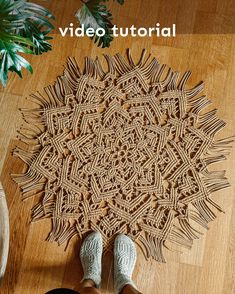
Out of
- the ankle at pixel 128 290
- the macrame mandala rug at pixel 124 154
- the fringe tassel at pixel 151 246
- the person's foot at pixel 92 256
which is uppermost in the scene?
the macrame mandala rug at pixel 124 154

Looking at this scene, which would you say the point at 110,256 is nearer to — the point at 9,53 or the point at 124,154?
the point at 124,154

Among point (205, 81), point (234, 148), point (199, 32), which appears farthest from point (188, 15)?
point (234, 148)

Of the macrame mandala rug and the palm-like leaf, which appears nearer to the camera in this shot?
the palm-like leaf

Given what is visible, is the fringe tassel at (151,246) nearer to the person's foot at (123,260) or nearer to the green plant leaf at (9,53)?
the person's foot at (123,260)

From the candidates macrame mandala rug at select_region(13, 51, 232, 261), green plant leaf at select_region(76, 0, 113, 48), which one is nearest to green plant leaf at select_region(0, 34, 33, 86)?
green plant leaf at select_region(76, 0, 113, 48)

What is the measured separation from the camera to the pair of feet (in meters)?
1.26

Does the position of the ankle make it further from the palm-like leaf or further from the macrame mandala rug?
the palm-like leaf

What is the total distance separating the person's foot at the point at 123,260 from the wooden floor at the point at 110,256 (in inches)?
1.6

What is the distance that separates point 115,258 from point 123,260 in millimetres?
30

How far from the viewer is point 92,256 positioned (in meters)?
1.29

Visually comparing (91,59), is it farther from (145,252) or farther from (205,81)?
(145,252)

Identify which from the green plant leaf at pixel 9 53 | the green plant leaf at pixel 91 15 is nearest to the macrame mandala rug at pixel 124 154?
the green plant leaf at pixel 91 15

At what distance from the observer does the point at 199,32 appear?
1531 mm

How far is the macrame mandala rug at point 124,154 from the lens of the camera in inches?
53.5
